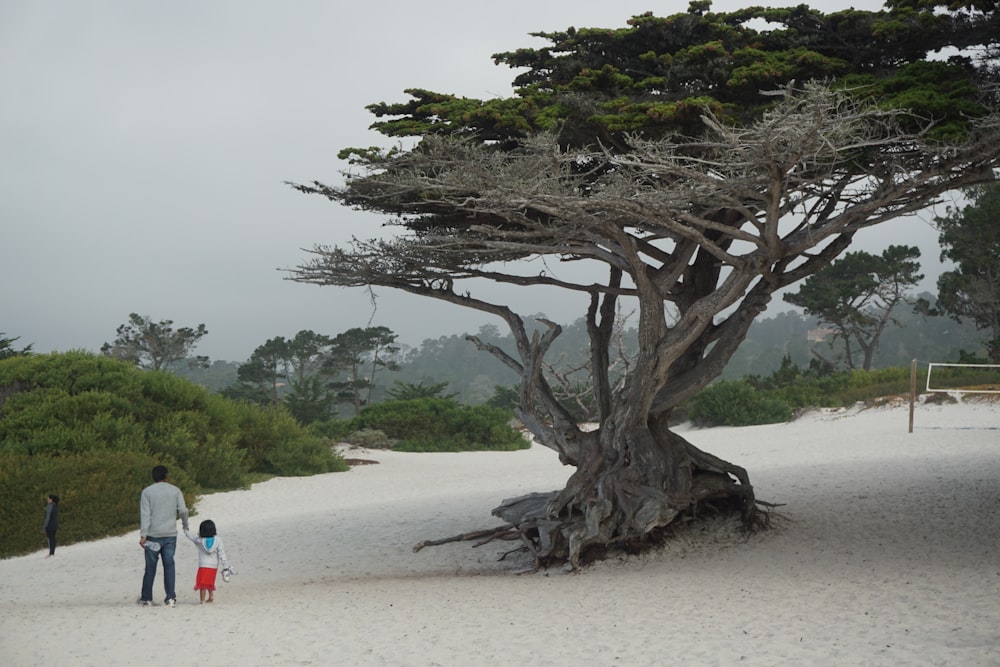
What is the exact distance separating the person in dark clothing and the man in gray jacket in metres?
4.32

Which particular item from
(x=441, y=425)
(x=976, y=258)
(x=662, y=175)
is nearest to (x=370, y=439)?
(x=441, y=425)

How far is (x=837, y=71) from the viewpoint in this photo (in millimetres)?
8016

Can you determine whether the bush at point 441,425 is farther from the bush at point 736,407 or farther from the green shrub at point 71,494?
the green shrub at point 71,494

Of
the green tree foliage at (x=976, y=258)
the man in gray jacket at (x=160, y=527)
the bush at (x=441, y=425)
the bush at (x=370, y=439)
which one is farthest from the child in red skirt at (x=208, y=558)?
the green tree foliage at (x=976, y=258)

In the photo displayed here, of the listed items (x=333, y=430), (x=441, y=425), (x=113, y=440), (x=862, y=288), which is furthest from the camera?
(x=862, y=288)

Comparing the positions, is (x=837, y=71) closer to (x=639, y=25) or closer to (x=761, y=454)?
(x=639, y=25)

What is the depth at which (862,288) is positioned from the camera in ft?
129

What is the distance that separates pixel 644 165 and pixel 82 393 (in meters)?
13.8

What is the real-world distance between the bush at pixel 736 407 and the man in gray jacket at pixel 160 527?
20440 mm

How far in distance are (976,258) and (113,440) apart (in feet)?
92.3

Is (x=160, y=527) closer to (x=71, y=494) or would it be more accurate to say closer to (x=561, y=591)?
(x=561, y=591)

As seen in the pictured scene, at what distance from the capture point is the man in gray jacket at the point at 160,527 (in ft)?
25.8

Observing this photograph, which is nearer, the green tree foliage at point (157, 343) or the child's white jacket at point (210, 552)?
the child's white jacket at point (210, 552)

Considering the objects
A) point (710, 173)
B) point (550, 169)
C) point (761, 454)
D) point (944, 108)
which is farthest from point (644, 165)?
point (761, 454)
